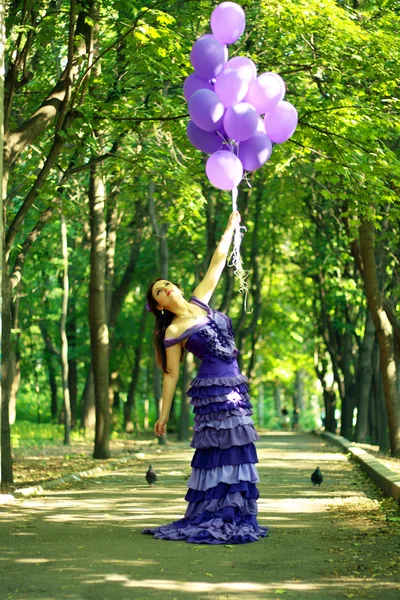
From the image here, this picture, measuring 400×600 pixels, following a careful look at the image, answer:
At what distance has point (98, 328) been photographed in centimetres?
2055

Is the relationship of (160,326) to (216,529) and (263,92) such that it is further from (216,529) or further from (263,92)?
(263,92)

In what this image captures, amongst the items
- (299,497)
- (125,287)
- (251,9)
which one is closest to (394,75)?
(251,9)

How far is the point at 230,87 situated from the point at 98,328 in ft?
38.9

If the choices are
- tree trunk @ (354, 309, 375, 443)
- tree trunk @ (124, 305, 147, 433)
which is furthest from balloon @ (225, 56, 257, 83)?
tree trunk @ (124, 305, 147, 433)

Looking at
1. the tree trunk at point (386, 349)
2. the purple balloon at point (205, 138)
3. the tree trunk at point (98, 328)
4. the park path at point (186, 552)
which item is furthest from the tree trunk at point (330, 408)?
the purple balloon at point (205, 138)

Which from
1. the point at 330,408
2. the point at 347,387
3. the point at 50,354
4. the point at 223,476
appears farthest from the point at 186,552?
the point at 330,408

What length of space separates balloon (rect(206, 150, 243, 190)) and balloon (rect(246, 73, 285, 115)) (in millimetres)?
593

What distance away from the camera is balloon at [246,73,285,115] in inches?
373

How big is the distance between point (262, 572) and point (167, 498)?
5511 millimetres

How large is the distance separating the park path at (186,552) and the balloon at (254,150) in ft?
11.7

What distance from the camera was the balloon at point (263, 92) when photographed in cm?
947

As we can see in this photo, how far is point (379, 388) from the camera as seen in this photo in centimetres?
2572

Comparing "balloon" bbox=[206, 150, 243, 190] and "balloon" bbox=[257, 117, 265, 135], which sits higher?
"balloon" bbox=[257, 117, 265, 135]

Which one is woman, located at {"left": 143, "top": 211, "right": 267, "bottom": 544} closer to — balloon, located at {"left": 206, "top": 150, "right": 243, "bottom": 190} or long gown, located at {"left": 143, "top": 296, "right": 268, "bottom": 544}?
A: long gown, located at {"left": 143, "top": 296, "right": 268, "bottom": 544}
